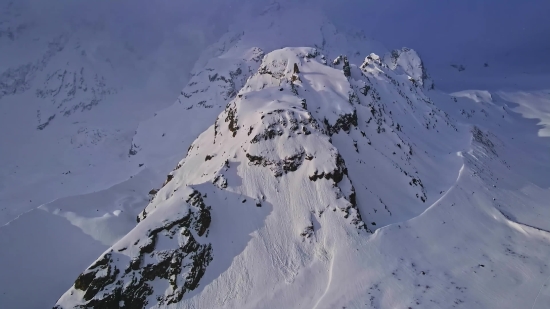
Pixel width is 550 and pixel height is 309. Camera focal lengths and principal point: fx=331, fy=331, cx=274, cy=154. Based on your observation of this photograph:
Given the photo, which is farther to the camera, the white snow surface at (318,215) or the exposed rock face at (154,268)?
the white snow surface at (318,215)

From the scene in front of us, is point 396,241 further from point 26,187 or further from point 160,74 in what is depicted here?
point 160,74

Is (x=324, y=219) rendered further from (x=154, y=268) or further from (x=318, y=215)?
(x=154, y=268)

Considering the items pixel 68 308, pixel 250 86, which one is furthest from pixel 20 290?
pixel 250 86

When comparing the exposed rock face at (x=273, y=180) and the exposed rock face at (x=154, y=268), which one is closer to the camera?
the exposed rock face at (x=154, y=268)

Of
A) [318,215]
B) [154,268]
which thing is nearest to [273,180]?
Result: [318,215]
